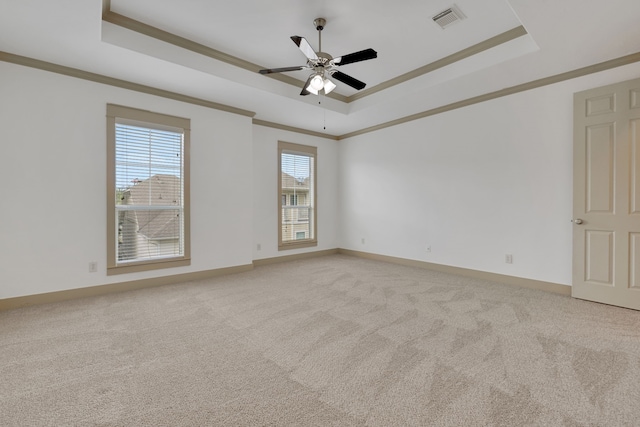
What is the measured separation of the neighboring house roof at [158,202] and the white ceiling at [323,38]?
1360 millimetres

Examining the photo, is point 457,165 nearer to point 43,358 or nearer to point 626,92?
point 626,92

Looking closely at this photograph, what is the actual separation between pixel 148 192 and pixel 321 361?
349 cm

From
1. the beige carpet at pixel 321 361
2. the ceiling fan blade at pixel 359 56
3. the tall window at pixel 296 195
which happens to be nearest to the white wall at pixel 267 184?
the tall window at pixel 296 195

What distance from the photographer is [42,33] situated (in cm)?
281

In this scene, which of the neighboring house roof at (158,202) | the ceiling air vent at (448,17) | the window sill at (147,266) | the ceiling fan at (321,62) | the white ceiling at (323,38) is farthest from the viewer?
the neighboring house roof at (158,202)

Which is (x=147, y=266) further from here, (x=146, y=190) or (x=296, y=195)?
(x=296, y=195)

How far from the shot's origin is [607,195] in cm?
324

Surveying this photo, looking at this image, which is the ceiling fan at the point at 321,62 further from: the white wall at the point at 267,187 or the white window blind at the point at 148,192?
the white wall at the point at 267,187

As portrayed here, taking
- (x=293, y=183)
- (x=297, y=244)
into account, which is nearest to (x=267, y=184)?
(x=293, y=183)

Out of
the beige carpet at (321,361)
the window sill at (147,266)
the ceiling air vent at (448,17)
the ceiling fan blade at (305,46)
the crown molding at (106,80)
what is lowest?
the beige carpet at (321,361)

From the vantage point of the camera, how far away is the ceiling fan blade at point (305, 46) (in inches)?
103

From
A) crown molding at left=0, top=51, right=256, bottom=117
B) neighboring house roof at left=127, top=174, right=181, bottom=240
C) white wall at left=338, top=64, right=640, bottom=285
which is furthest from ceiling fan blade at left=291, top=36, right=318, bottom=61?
Result: white wall at left=338, top=64, right=640, bottom=285

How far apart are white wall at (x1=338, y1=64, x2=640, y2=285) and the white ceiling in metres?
0.48

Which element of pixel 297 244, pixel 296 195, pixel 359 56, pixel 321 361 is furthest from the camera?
pixel 296 195
